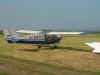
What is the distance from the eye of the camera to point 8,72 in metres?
8.29

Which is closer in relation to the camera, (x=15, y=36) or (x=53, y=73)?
(x=53, y=73)

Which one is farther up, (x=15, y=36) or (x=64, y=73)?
(x=15, y=36)

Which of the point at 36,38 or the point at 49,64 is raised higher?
the point at 36,38

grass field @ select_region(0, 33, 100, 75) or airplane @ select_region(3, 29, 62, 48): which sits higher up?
airplane @ select_region(3, 29, 62, 48)

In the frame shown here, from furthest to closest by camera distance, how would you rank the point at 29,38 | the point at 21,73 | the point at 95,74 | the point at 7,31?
1. the point at 7,31
2. the point at 29,38
3. the point at 95,74
4. the point at 21,73

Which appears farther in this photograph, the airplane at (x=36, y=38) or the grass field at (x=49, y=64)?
the airplane at (x=36, y=38)

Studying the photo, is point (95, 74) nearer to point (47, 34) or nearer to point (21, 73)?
point (21, 73)

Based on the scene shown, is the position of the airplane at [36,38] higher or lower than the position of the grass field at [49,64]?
higher

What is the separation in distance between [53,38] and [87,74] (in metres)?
14.1

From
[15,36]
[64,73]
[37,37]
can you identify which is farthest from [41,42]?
[64,73]

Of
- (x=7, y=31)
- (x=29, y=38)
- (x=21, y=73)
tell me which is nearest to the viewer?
→ (x=21, y=73)

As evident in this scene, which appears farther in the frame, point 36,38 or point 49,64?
point 36,38

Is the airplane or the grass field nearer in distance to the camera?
the grass field

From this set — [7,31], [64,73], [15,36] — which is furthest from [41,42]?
[64,73]
